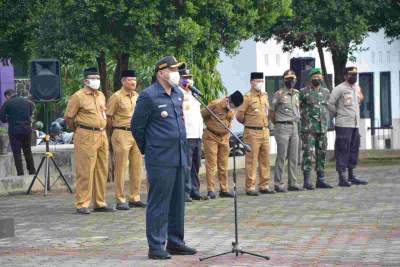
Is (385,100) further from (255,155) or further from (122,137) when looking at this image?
(122,137)

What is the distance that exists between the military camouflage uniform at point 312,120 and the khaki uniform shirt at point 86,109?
4747 mm

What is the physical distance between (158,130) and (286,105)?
941cm

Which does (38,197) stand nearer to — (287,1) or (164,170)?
(287,1)

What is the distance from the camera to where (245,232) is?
56.1ft

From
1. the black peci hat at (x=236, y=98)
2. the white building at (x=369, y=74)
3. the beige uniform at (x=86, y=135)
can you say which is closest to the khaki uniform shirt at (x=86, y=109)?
the beige uniform at (x=86, y=135)

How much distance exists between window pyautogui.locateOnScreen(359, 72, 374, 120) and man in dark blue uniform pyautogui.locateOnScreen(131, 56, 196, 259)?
134 feet

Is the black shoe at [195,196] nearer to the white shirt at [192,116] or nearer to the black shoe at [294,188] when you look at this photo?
Answer: the white shirt at [192,116]

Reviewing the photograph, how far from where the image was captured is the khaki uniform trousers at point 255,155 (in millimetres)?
23422

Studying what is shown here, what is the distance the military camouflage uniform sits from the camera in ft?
79.8

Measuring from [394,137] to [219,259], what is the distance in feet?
135

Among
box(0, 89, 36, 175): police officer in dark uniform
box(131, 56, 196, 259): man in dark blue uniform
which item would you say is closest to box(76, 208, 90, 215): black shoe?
box(131, 56, 196, 259): man in dark blue uniform

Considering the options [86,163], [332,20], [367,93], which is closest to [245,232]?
[86,163]

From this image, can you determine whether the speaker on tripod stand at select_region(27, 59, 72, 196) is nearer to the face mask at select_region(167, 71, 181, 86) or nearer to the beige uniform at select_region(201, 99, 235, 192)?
the beige uniform at select_region(201, 99, 235, 192)

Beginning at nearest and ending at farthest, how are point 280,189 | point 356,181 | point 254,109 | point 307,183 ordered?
point 254,109, point 280,189, point 307,183, point 356,181
